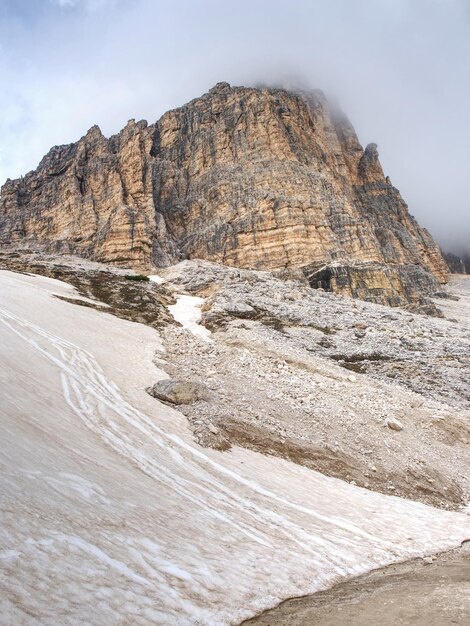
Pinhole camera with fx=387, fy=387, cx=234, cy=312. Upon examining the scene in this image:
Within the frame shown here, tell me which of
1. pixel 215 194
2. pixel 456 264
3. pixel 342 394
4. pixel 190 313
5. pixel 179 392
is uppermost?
pixel 456 264

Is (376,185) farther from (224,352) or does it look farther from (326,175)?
(224,352)

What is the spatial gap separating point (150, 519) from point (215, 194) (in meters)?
91.9

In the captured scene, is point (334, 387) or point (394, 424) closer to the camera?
point (394, 424)

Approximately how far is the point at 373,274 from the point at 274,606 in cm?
7147

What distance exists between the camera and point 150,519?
21.3ft

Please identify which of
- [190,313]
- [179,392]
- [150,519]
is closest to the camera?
[150,519]

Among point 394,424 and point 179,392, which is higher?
point 179,392

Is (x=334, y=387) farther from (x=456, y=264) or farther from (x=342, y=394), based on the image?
(x=456, y=264)

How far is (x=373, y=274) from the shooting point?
71.2 meters

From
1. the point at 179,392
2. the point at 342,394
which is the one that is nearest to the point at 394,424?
the point at 342,394

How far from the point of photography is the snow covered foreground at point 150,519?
4285 mm

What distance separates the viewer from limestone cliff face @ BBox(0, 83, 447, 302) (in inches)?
3140

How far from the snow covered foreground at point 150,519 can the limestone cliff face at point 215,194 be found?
6520cm

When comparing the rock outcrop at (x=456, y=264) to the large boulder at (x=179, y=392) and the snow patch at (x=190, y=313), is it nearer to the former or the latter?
the snow patch at (x=190, y=313)
